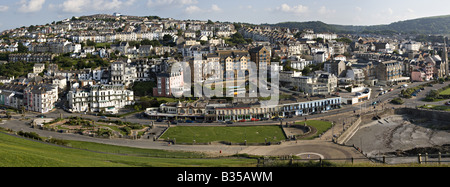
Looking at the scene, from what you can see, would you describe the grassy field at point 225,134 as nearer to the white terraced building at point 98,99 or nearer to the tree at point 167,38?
the white terraced building at point 98,99

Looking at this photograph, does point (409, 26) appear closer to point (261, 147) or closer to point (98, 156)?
point (261, 147)

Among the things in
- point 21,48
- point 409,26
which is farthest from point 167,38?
point 409,26

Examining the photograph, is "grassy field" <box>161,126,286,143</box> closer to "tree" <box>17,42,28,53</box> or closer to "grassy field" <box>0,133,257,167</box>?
"grassy field" <box>0,133,257,167</box>

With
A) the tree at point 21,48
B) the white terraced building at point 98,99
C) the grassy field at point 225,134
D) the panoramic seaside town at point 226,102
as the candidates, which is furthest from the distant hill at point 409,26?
the grassy field at point 225,134

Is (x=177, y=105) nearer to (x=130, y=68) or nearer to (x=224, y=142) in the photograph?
(x=224, y=142)

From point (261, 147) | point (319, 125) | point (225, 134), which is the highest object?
point (319, 125)

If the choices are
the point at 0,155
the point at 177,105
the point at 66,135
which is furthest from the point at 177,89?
the point at 0,155

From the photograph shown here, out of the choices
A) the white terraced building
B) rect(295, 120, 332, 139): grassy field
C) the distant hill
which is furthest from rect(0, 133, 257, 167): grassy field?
the distant hill
